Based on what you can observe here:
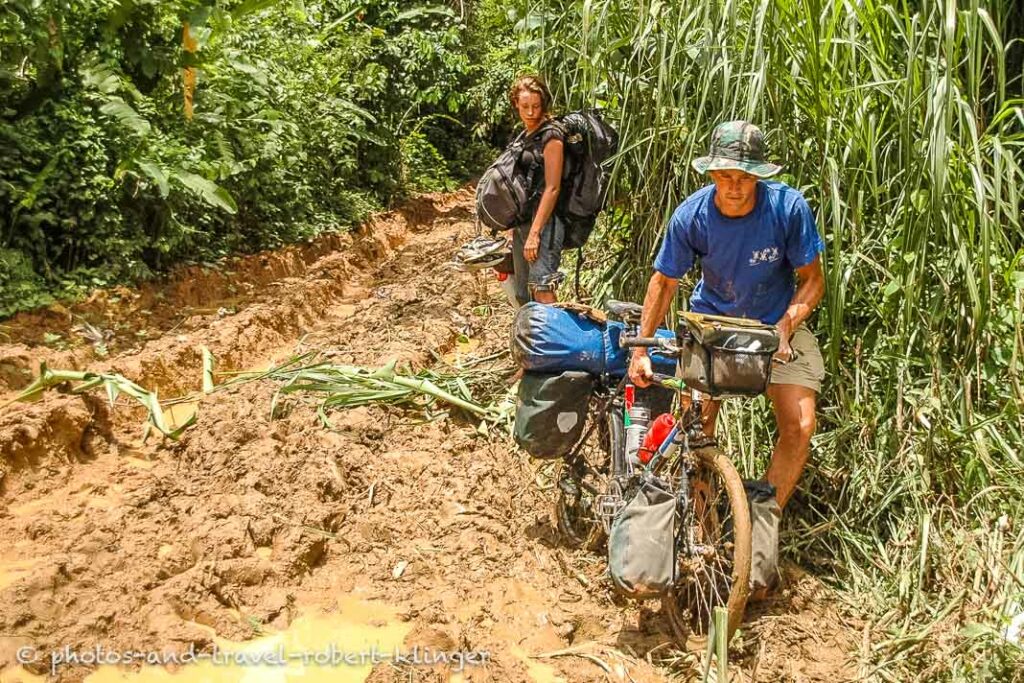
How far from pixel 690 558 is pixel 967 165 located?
1.66m

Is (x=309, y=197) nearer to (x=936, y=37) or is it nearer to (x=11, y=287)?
(x=11, y=287)

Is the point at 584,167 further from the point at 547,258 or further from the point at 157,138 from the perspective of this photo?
the point at 157,138

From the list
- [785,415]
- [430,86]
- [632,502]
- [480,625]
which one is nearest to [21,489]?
[480,625]

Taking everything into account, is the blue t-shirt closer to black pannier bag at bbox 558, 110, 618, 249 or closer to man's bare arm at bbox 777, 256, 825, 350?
man's bare arm at bbox 777, 256, 825, 350

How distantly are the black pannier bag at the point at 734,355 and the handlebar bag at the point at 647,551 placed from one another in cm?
45

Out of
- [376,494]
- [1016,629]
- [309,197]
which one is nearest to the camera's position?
[1016,629]

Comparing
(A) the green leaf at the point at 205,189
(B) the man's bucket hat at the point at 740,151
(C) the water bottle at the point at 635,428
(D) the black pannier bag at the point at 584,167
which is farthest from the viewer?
(A) the green leaf at the point at 205,189

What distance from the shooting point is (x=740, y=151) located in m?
2.92

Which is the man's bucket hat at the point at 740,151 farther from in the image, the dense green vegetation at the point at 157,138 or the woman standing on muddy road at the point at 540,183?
the dense green vegetation at the point at 157,138

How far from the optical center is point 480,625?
11.0 feet

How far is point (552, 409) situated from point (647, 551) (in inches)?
35.3

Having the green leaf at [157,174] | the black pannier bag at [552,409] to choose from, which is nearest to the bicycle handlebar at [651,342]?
the black pannier bag at [552,409]

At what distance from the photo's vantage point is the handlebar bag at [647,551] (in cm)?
293

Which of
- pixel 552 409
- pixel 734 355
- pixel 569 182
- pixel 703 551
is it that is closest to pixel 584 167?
pixel 569 182
